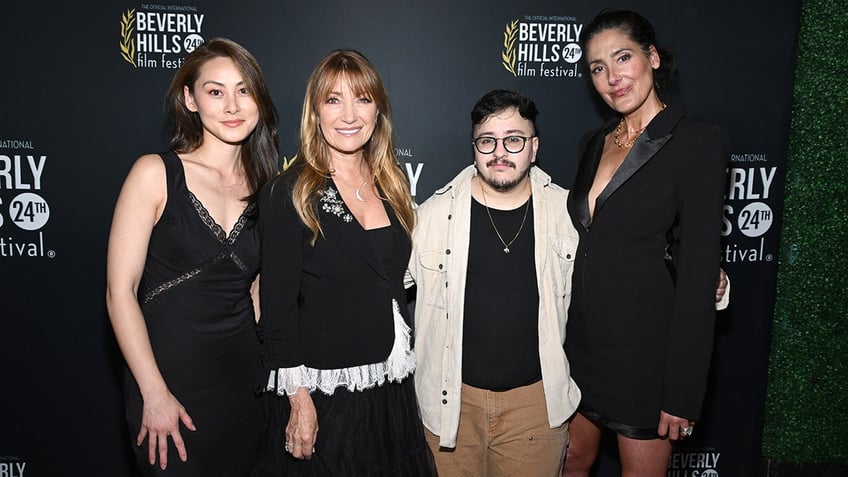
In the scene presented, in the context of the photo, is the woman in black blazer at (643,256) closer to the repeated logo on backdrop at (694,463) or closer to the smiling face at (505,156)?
the smiling face at (505,156)

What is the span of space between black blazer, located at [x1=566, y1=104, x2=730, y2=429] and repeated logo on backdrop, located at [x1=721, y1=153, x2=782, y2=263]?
130 centimetres

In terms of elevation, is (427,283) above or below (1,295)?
above

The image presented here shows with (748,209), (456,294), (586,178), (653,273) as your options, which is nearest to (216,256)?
(456,294)

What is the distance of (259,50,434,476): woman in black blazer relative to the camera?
185 centimetres

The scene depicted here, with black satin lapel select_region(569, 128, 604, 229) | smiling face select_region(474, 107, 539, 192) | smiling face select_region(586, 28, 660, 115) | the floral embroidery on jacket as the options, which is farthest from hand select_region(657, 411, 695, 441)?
the floral embroidery on jacket

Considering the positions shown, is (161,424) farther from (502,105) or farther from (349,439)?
(502,105)

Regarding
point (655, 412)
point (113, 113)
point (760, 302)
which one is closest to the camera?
point (655, 412)

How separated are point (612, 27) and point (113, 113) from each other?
227 cm

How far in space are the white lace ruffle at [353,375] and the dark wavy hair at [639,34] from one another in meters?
1.17

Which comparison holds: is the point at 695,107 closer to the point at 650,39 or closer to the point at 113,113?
the point at 650,39

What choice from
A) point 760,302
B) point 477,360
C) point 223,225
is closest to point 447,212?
point 477,360

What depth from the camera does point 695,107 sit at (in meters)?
3.08

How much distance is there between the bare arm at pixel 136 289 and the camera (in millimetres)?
1807

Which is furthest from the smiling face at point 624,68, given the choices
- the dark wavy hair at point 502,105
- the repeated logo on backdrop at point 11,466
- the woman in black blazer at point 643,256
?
the repeated logo on backdrop at point 11,466
